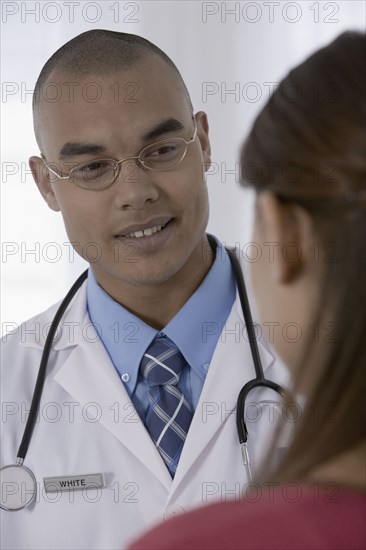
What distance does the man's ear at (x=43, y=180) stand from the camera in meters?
1.60

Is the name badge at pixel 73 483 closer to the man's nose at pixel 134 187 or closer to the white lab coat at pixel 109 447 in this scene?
the white lab coat at pixel 109 447

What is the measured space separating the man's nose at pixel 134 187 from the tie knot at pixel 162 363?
9.5 inches

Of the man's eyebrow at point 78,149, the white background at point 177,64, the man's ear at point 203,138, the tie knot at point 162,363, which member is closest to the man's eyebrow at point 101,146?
the man's eyebrow at point 78,149

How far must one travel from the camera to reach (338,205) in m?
0.61

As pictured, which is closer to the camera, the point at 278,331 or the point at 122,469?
the point at 278,331

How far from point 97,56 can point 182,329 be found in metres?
0.49

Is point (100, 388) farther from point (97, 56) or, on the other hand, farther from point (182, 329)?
point (97, 56)

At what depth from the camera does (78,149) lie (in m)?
1.46

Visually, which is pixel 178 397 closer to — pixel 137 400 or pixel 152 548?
pixel 137 400

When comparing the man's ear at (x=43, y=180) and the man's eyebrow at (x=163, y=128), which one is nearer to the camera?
the man's eyebrow at (x=163, y=128)

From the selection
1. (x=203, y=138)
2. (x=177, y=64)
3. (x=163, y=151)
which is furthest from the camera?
(x=177, y=64)

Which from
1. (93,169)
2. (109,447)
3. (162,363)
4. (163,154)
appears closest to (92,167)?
(93,169)

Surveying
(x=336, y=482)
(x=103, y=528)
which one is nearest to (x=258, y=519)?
(x=336, y=482)

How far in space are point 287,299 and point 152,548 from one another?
204 millimetres
